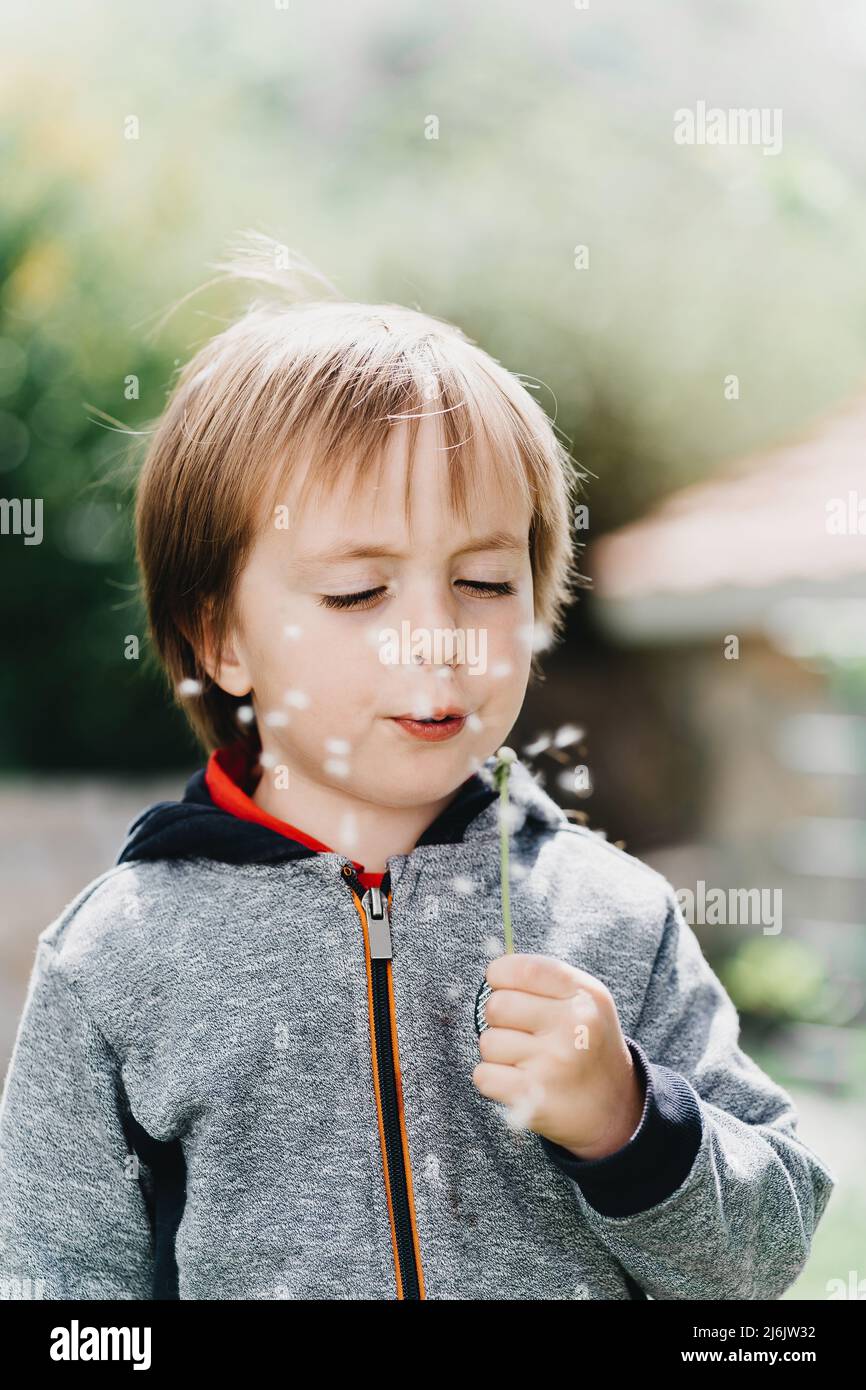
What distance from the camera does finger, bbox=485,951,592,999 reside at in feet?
2.61

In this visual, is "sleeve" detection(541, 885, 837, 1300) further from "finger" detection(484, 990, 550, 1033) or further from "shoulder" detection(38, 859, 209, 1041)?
"shoulder" detection(38, 859, 209, 1041)

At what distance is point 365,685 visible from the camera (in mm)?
912

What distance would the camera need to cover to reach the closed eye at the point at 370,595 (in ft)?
2.99

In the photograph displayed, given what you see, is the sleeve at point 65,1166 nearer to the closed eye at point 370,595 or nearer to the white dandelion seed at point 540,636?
the closed eye at point 370,595

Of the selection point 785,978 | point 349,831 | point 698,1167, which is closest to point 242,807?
point 349,831

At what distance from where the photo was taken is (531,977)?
80cm

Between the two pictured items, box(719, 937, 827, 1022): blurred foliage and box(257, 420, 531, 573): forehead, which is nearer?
box(257, 420, 531, 573): forehead

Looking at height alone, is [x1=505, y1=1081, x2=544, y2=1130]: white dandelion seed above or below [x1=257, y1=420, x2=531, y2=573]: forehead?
below

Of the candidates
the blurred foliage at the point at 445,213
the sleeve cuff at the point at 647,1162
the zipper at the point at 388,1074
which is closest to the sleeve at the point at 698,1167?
the sleeve cuff at the point at 647,1162

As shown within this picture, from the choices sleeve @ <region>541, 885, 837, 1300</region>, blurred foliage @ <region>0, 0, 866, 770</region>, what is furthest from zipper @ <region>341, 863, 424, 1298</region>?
blurred foliage @ <region>0, 0, 866, 770</region>

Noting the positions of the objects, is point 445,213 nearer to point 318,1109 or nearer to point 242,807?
point 242,807

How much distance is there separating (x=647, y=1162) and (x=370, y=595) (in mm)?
438

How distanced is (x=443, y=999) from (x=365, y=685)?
244mm

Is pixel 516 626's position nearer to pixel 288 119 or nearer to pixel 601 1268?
pixel 601 1268
